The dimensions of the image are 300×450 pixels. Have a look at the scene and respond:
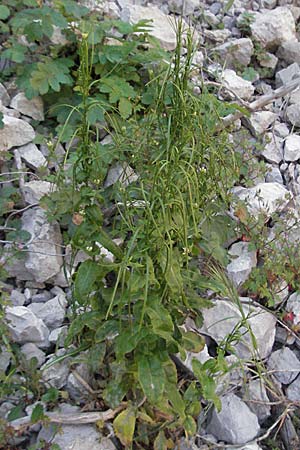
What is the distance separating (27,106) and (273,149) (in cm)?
134

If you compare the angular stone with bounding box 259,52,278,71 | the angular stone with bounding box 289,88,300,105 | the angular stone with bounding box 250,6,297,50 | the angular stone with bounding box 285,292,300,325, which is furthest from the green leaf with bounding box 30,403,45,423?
the angular stone with bounding box 250,6,297,50

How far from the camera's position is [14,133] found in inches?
127

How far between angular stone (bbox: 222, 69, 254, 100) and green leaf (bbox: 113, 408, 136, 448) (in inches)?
78.1

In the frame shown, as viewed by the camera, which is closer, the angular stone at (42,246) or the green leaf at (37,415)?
the green leaf at (37,415)

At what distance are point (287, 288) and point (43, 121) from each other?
1.52 meters

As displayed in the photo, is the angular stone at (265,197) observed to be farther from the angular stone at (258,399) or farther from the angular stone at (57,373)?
the angular stone at (57,373)

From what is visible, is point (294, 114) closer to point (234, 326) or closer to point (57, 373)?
point (234, 326)

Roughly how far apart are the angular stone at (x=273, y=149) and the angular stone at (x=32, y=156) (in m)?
1.19

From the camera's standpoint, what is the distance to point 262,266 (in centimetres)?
301

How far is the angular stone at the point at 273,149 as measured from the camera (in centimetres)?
353

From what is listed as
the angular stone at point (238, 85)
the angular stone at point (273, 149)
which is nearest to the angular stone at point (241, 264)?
the angular stone at point (273, 149)

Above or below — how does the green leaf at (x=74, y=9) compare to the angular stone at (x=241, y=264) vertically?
above

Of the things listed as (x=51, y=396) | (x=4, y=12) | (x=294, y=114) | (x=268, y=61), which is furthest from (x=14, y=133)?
(x=268, y=61)

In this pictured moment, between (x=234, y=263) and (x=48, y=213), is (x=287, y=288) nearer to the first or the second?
(x=234, y=263)
